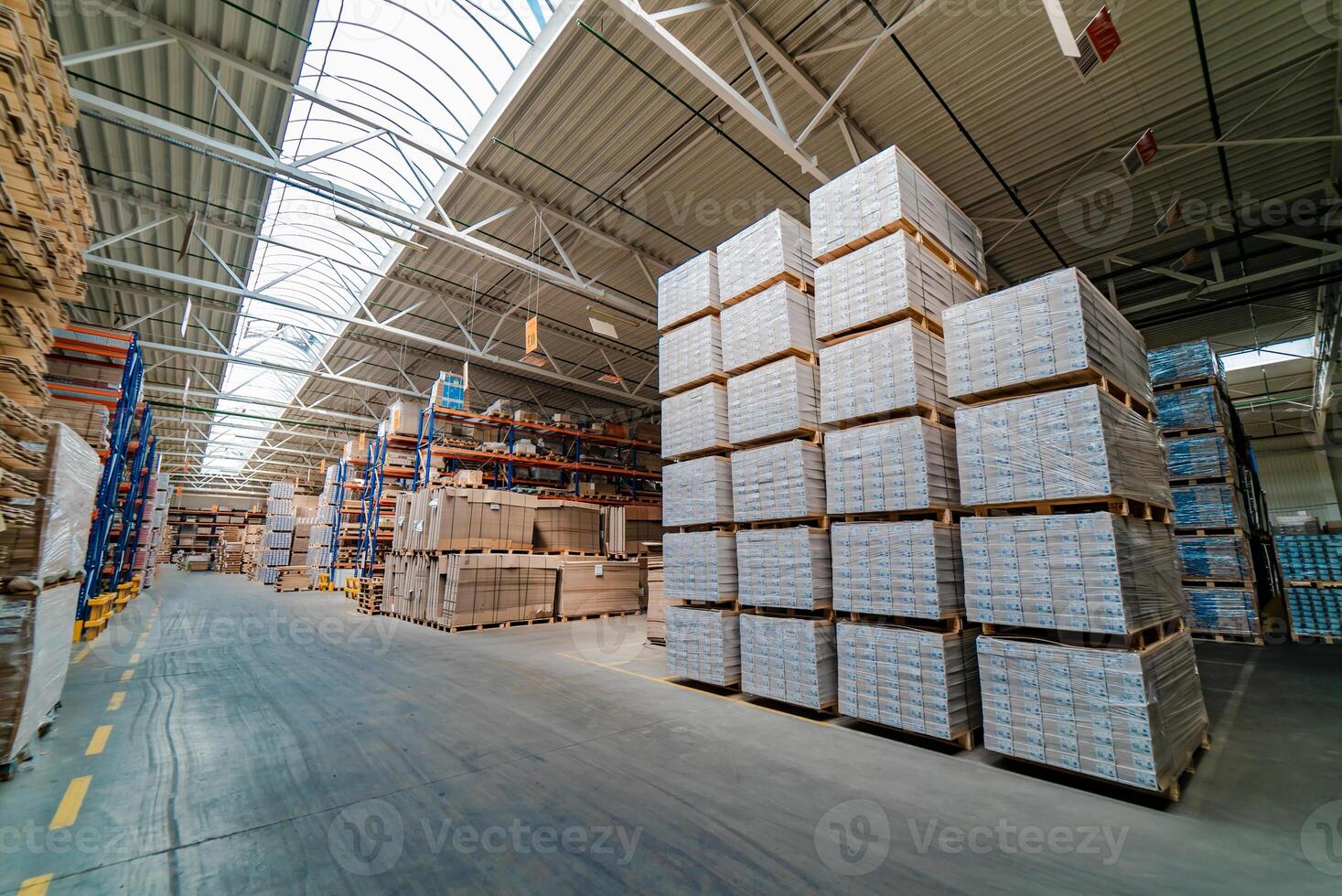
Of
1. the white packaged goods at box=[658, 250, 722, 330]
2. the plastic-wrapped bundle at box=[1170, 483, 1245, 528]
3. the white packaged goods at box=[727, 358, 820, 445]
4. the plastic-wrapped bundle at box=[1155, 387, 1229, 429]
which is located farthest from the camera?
the plastic-wrapped bundle at box=[1155, 387, 1229, 429]

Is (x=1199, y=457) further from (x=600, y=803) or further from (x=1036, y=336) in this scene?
(x=600, y=803)

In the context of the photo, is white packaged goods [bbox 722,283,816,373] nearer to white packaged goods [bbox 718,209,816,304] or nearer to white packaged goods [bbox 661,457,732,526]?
white packaged goods [bbox 718,209,816,304]

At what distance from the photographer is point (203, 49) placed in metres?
6.72

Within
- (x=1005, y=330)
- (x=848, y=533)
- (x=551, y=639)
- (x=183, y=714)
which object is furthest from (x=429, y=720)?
(x=1005, y=330)

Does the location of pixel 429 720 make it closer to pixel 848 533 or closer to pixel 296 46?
pixel 848 533

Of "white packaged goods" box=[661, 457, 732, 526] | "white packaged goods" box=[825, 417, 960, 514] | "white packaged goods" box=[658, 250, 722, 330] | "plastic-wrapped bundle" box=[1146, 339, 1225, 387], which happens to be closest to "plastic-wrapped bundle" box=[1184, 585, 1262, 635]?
"plastic-wrapped bundle" box=[1146, 339, 1225, 387]

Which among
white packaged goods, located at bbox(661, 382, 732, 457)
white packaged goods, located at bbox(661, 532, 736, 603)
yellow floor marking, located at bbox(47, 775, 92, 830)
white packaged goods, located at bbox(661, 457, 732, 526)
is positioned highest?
white packaged goods, located at bbox(661, 382, 732, 457)

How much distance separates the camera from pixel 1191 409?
9.04 m

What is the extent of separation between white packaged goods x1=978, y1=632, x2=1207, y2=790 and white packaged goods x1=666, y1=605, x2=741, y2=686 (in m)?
2.35

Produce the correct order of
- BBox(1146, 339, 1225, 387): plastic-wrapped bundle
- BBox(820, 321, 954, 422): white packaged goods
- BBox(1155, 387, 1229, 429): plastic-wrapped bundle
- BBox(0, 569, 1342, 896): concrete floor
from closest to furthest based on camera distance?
BBox(0, 569, 1342, 896): concrete floor
BBox(820, 321, 954, 422): white packaged goods
BBox(1155, 387, 1229, 429): plastic-wrapped bundle
BBox(1146, 339, 1225, 387): plastic-wrapped bundle

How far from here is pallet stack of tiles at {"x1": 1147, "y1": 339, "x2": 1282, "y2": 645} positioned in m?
8.69

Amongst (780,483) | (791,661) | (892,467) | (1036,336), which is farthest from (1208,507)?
(791,661)

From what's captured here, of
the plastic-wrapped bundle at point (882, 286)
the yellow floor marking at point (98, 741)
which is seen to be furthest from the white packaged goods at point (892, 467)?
the yellow floor marking at point (98, 741)

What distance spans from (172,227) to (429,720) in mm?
11873
